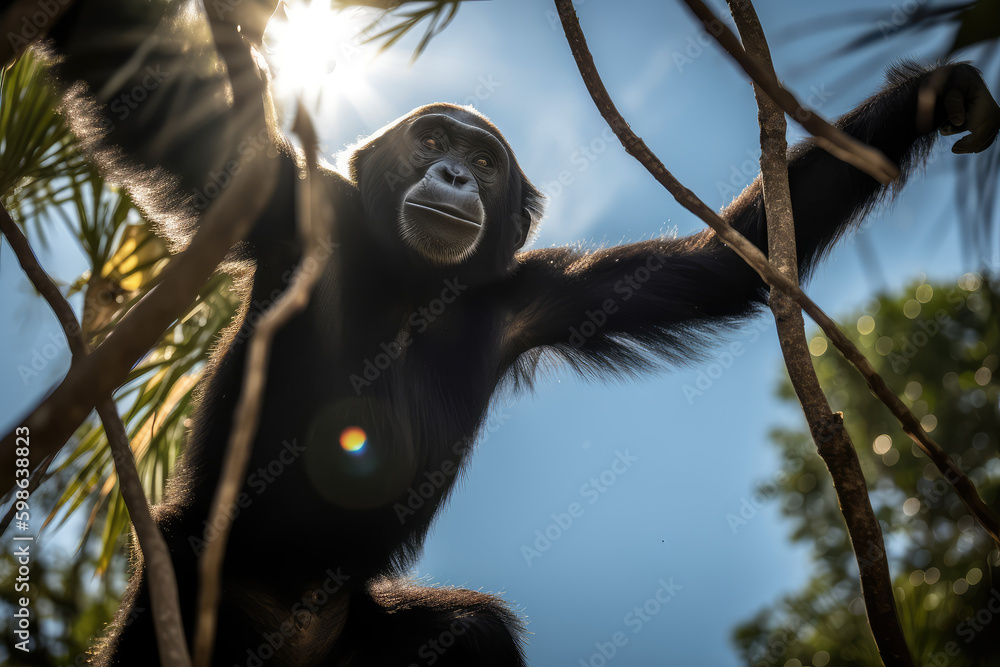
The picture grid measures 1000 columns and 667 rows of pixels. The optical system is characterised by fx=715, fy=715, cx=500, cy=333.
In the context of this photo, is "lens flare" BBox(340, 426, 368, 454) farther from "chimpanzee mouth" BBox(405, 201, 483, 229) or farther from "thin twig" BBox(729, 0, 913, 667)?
"thin twig" BBox(729, 0, 913, 667)

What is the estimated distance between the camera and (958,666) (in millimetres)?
7184

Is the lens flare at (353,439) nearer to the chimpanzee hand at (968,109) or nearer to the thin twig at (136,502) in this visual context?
the thin twig at (136,502)

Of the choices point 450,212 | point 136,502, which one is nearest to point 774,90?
point 136,502

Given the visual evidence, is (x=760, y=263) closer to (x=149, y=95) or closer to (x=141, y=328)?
(x=141, y=328)

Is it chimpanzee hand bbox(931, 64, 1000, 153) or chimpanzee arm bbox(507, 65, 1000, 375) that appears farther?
chimpanzee arm bbox(507, 65, 1000, 375)

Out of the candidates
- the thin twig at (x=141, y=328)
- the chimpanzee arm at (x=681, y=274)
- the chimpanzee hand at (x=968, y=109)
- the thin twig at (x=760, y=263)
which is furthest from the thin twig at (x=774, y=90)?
the chimpanzee arm at (x=681, y=274)

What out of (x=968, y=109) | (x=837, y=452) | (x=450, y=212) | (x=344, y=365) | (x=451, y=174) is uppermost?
(x=968, y=109)

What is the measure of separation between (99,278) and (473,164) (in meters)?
3.11

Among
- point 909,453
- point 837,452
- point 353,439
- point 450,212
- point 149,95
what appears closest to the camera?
point 837,452

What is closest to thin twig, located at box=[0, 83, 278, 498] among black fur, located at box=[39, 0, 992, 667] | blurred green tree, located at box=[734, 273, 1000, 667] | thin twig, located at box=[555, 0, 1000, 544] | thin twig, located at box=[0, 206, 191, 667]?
thin twig, located at box=[0, 206, 191, 667]

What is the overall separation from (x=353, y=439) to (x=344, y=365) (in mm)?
519

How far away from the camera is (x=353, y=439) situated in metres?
4.55

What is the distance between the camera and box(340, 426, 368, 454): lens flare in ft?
14.9

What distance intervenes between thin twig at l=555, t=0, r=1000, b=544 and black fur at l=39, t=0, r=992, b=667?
82.3 inches
